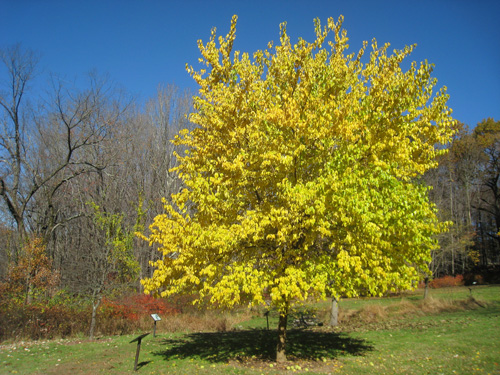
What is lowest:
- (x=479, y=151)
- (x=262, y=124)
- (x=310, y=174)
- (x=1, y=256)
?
(x=1, y=256)

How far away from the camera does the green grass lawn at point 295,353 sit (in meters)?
8.14

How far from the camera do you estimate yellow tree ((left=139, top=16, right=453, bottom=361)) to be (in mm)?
6398

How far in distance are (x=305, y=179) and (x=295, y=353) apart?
16.4 ft

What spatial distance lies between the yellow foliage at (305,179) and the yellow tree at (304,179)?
0.03 meters

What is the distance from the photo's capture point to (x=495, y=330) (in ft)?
39.4

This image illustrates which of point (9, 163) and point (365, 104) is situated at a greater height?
point (9, 163)

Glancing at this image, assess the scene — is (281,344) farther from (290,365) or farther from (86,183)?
(86,183)

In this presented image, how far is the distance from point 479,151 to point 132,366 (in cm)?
3582

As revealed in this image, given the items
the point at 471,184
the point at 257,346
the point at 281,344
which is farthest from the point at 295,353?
the point at 471,184

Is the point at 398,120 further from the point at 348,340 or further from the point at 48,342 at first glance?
the point at 48,342

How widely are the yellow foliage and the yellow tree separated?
0.03 meters

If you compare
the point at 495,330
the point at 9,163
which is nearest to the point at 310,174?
the point at 495,330

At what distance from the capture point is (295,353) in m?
9.65

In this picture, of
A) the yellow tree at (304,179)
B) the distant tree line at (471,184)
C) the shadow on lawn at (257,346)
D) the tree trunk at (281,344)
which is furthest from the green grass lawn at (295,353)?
the distant tree line at (471,184)
